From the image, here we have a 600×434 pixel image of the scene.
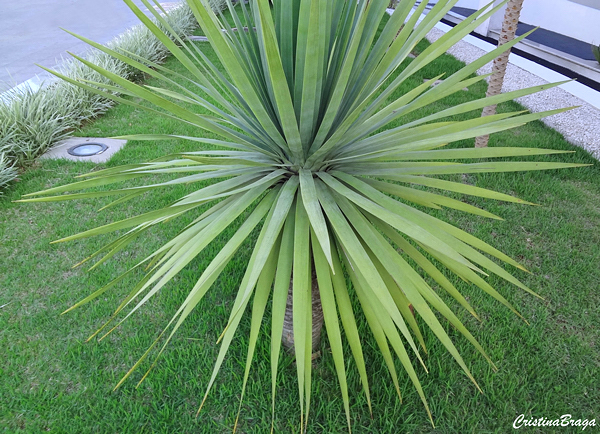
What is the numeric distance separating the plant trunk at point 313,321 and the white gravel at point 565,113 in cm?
326

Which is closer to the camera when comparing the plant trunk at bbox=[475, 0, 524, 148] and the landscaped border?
the plant trunk at bbox=[475, 0, 524, 148]

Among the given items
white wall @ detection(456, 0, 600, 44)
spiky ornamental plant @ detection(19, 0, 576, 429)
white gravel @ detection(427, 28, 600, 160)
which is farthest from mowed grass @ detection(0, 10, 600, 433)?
white wall @ detection(456, 0, 600, 44)

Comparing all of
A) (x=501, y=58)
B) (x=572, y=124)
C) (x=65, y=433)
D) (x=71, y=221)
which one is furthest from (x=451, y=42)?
(x=572, y=124)

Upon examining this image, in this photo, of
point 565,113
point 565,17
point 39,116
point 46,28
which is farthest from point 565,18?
point 46,28

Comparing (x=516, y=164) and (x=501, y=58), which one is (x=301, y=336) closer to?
(x=516, y=164)

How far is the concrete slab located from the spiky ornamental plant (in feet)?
8.37

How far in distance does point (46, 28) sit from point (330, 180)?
407 inches

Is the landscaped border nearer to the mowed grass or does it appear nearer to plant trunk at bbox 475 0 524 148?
the mowed grass

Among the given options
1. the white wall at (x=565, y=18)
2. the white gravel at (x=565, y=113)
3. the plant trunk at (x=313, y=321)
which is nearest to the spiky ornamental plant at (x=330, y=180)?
the plant trunk at (x=313, y=321)

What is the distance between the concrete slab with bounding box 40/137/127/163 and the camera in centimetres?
383

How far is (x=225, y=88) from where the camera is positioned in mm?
1812

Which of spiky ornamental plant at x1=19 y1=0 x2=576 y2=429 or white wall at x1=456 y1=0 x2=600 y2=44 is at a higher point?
white wall at x1=456 y1=0 x2=600 y2=44

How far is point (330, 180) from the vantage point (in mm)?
1379

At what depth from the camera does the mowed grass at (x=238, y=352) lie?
1.68 meters
